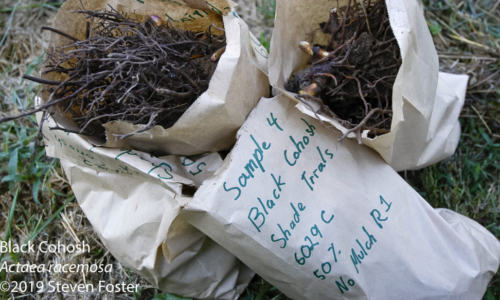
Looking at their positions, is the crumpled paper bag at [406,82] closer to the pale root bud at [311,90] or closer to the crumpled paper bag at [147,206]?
the pale root bud at [311,90]

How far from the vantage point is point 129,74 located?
0.80 meters

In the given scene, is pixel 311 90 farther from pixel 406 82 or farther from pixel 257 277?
pixel 257 277

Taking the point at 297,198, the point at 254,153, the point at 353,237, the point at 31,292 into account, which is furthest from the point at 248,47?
the point at 31,292

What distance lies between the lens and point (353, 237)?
82 centimetres

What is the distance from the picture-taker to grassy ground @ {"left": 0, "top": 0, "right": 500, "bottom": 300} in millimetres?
1170

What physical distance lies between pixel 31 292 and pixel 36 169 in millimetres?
415

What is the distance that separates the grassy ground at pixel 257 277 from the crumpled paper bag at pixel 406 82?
9.0 inches

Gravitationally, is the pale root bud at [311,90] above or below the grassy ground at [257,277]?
above

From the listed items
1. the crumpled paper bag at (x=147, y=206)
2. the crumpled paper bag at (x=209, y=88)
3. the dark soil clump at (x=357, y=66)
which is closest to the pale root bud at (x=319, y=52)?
the dark soil clump at (x=357, y=66)

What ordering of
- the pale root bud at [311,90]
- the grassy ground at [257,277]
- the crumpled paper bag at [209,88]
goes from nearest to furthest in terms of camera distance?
the crumpled paper bag at [209,88], the pale root bud at [311,90], the grassy ground at [257,277]

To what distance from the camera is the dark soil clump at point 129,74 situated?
2.58 feet

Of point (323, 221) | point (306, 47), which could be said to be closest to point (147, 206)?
point (323, 221)

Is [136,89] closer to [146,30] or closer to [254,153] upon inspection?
[146,30]

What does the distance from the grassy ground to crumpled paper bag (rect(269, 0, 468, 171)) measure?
0.23m
